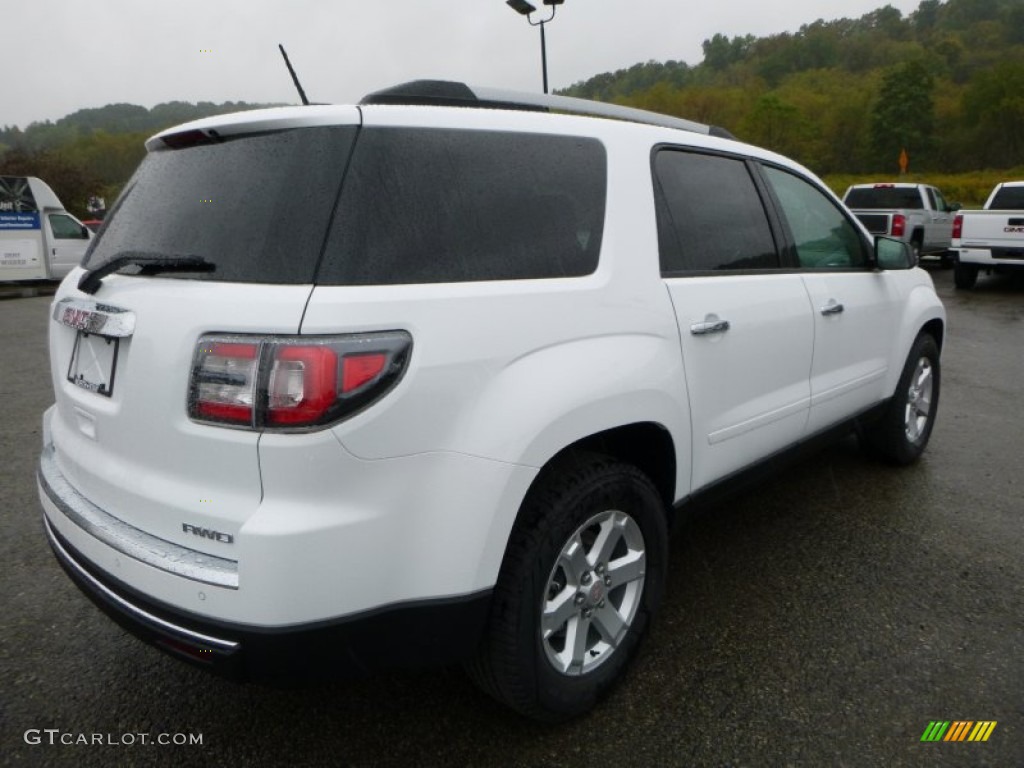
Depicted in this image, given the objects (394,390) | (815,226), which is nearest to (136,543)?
(394,390)

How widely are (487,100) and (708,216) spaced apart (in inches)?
36.7

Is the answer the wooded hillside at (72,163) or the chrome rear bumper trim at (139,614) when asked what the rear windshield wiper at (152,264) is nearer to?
the chrome rear bumper trim at (139,614)

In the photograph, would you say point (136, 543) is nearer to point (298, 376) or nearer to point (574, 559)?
point (298, 376)

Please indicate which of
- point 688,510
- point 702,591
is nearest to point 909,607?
point 702,591

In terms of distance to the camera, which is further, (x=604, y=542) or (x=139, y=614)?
(x=604, y=542)

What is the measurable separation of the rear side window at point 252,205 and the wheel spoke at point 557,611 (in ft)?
3.57

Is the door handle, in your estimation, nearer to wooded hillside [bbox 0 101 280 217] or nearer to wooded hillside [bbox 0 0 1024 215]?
wooded hillside [bbox 0 101 280 217]

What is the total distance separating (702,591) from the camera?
2.92 m

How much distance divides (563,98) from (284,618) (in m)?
1.83

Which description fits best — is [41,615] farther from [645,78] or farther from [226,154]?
[645,78]

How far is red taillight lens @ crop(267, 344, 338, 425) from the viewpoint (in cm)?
158

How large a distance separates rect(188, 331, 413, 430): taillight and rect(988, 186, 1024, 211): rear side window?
47.9 ft

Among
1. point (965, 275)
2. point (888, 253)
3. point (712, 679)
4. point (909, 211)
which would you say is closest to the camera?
point (712, 679)

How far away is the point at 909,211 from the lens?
1516 centimetres
